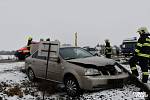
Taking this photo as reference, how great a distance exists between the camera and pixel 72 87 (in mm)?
10195

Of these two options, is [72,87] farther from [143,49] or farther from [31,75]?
[31,75]

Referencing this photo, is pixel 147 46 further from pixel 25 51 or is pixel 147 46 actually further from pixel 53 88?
pixel 25 51

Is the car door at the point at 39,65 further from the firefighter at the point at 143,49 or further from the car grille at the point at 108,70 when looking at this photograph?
the firefighter at the point at 143,49

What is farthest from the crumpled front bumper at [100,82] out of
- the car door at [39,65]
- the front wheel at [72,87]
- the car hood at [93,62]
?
the car door at [39,65]

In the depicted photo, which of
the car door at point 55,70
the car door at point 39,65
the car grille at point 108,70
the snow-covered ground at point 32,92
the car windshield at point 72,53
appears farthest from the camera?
the car door at point 39,65

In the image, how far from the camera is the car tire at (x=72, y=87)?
10.1 m

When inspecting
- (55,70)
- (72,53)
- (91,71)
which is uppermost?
(72,53)

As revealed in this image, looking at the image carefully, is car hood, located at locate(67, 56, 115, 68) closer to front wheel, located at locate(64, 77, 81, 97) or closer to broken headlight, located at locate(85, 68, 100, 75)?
broken headlight, located at locate(85, 68, 100, 75)

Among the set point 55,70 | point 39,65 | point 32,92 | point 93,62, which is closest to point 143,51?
point 93,62

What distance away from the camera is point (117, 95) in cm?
973

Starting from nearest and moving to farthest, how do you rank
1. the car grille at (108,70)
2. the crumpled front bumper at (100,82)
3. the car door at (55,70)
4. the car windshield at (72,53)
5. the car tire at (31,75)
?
1. the crumpled front bumper at (100,82)
2. the car grille at (108,70)
3. the car door at (55,70)
4. the car windshield at (72,53)
5. the car tire at (31,75)

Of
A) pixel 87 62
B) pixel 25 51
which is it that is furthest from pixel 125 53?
pixel 87 62

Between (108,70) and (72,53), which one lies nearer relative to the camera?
(108,70)

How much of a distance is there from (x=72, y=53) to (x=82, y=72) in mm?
1738
